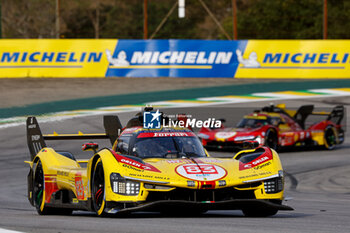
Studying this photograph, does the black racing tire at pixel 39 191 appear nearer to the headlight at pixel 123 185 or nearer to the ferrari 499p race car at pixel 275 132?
the headlight at pixel 123 185

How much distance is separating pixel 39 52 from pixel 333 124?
14.7 meters

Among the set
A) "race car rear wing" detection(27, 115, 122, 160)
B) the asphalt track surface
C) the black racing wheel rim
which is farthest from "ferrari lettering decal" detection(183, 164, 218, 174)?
"race car rear wing" detection(27, 115, 122, 160)

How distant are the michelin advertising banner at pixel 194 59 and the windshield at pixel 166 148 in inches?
→ 917

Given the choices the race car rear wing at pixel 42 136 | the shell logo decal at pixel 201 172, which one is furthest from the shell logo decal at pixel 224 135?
the shell logo decal at pixel 201 172

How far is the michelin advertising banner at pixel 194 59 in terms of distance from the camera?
3350 centimetres

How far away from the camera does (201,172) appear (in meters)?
9.06

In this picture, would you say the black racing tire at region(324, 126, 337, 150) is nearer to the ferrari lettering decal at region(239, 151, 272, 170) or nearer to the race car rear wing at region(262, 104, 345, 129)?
the race car rear wing at region(262, 104, 345, 129)

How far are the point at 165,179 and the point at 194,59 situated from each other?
82.3 ft

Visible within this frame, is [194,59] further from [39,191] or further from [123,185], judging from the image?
[123,185]

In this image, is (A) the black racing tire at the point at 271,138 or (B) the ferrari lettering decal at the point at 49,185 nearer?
(B) the ferrari lettering decal at the point at 49,185

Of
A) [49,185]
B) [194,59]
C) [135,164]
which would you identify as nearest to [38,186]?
[49,185]

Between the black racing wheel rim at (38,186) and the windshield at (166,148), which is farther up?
the windshield at (166,148)

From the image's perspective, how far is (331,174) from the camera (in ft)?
56.6

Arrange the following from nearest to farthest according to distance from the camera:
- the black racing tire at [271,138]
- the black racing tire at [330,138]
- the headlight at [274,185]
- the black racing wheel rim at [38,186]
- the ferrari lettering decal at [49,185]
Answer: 1. the headlight at [274,185]
2. the ferrari lettering decal at [49,185]
3. the black racing wheel rim at [38,186]
4. the black racing tire at [271,138]
5. the black racing tire at [330,138]
